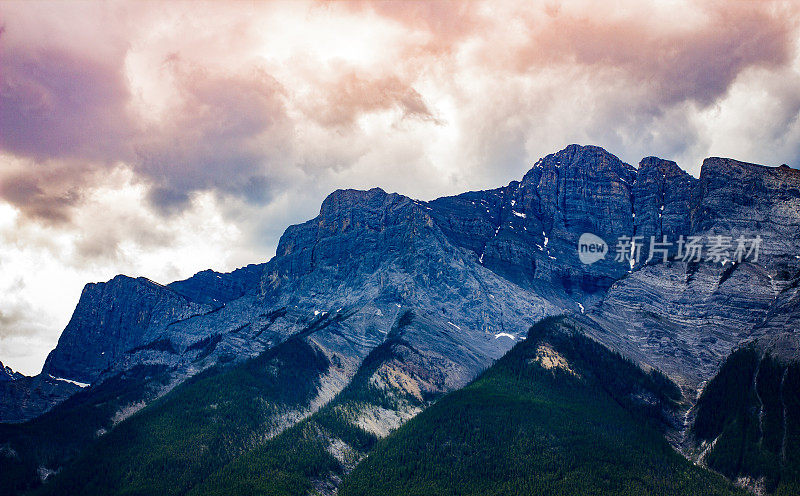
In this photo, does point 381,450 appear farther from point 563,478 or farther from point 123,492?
point 123,492

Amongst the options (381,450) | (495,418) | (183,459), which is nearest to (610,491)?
(495,418)

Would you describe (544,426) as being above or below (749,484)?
above

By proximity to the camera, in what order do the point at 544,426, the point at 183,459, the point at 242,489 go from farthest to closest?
the point at 183,459
the point at 544,426
the point at 242,489

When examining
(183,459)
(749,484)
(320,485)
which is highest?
(183,459)

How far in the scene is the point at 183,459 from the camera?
19700 cm

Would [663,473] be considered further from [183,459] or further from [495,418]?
[183,459]

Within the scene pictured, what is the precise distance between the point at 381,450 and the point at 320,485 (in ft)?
65.1

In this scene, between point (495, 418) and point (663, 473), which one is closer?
point (663, 473)

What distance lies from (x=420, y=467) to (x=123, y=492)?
78.8 metres

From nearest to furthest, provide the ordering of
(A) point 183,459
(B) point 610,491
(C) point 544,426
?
(B) point 610,491
(C) point 544,426
(A) point 183,459

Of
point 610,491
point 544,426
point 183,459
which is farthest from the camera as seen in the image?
point 183,459

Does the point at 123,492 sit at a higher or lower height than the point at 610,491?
higher

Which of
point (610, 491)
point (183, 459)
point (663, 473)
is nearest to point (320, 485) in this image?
point (183, 459)

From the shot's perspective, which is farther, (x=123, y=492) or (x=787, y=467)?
(x=123, y=492)
